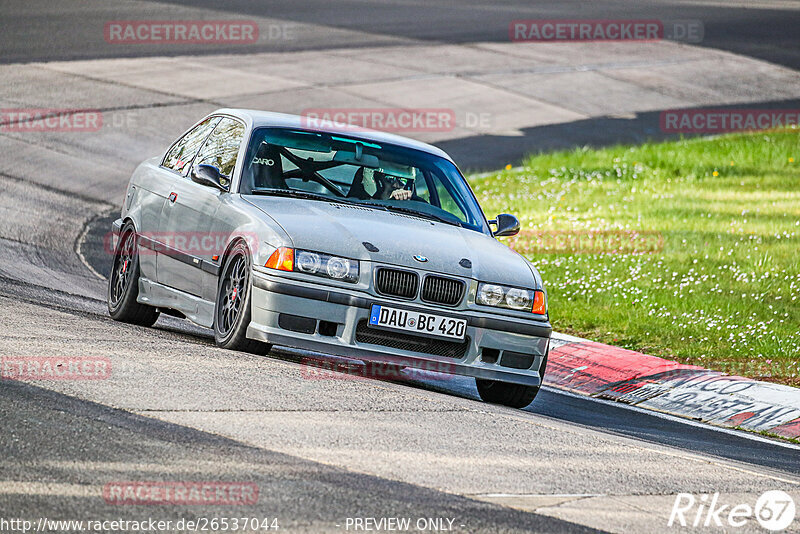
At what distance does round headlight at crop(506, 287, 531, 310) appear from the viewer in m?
8.16

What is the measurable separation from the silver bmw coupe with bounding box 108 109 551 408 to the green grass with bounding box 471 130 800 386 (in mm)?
2914

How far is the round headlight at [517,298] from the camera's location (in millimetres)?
8156

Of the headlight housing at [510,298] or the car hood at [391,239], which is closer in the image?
the car hood at [391,239]

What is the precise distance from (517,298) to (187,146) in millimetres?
3168

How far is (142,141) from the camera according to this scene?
65.7ft

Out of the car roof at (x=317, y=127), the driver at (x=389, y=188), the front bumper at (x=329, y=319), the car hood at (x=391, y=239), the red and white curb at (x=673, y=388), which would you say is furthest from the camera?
the red and white curb at (x=673, y=388)

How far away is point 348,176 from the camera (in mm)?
9023

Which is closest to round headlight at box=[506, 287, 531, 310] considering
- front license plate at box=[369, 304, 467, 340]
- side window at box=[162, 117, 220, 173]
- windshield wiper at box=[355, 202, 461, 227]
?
front license plate at box=[369, 304, 467, 340]

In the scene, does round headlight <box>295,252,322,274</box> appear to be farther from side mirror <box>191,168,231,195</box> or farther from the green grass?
the green grass

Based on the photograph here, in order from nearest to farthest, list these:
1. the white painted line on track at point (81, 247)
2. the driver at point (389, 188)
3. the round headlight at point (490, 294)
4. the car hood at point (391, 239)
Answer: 1. the car hood at point (391, 239)
2. the round headlight at point (490, 294)
3. the driver at point (389, 188)
4. the white painted line on track at point (81, 247)

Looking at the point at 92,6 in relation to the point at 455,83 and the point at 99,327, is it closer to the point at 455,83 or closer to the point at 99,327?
the point at 455,83

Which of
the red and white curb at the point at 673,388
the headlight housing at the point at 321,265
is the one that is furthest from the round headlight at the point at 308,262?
the red and white curb at the point at 673,388

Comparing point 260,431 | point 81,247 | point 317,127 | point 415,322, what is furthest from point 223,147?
point 81,247

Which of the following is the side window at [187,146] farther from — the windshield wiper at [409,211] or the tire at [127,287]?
the windshield wiper at [409,211]
